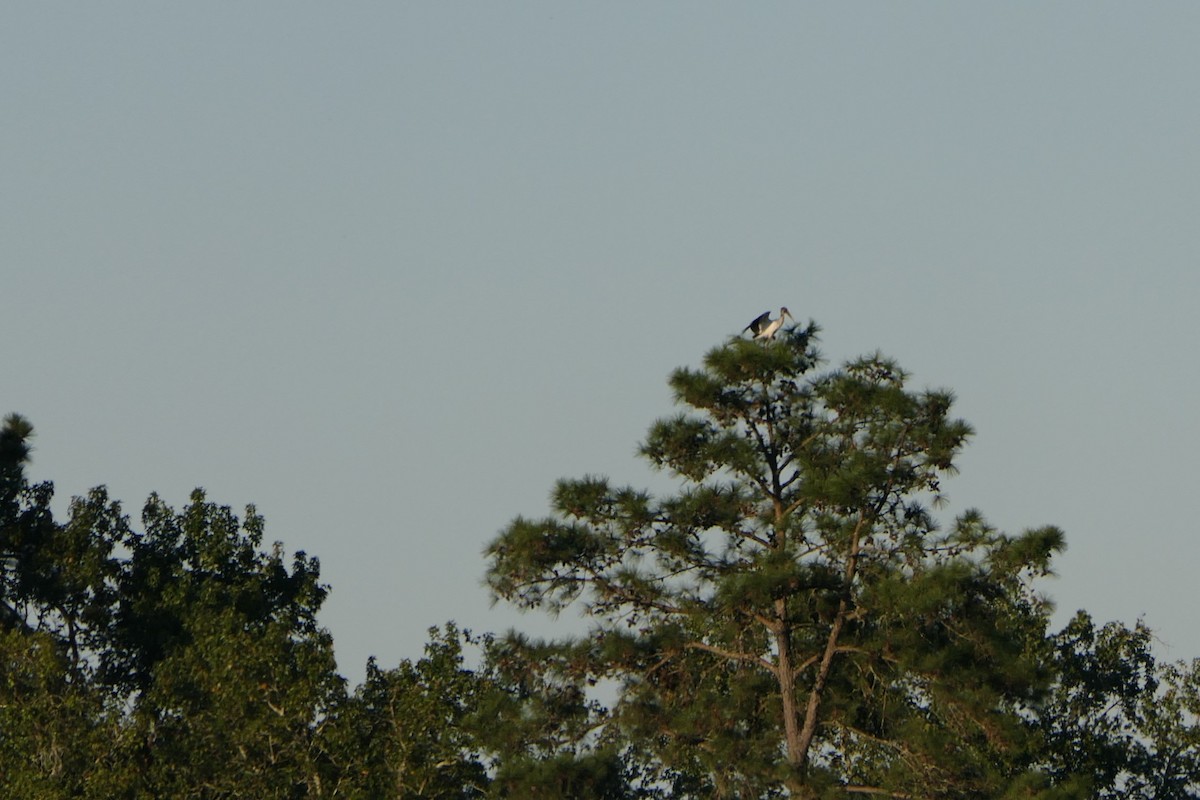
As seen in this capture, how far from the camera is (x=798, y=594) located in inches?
1083

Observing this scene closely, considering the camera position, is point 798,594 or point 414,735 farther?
point 414,735

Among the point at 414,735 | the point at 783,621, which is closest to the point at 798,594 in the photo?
the point at 783,621

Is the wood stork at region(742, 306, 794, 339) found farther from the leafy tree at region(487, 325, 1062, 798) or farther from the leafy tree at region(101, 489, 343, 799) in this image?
the leafy tree at region(101, 489, 343, 799)

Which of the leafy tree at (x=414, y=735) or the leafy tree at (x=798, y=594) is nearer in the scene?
the leafy tree at (x=798, y=594)

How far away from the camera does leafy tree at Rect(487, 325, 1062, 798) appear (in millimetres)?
26797

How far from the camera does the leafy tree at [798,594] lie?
26797mm

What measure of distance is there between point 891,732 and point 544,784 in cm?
414

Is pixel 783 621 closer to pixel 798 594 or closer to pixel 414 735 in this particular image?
pixel 798 594

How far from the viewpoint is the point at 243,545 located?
42875mm

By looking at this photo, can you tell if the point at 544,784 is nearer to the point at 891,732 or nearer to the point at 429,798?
the point at 891,732

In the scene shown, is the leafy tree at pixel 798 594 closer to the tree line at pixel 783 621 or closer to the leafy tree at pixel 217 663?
the tree line at pixel 783 621

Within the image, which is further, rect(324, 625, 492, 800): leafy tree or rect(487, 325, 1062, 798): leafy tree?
rect(324, 625, 492, 800): leafy tree

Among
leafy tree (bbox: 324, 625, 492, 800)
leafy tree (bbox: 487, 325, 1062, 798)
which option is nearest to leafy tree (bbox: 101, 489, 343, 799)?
leafy tree (bbox: 324, 625, 492, 800)

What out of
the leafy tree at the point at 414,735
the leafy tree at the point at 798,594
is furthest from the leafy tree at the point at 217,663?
the leafy tree at the point at 798,594
